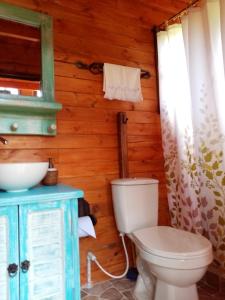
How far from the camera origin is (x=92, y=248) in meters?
1.87

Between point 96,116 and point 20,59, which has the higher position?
point 20,59

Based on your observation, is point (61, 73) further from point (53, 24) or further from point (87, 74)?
point (53, 24)

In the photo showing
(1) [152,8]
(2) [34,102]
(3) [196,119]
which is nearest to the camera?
(2) [34,102]

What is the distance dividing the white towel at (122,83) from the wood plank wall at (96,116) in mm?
Answer: 66

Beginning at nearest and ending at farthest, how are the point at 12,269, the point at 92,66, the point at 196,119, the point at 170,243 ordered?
the point at 12,269, the point at 170,243, the point at 196,119, the point at 92,66

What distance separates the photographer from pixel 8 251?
120cm

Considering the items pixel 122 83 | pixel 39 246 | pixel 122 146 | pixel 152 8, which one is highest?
pixel 152 8

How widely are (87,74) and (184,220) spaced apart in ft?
4.28

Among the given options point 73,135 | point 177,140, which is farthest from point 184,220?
point 73,135

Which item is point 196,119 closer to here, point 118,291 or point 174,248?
point 174,248

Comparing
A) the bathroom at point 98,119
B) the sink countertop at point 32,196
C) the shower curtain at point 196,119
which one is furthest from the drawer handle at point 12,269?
the shower curtain at point 196,119

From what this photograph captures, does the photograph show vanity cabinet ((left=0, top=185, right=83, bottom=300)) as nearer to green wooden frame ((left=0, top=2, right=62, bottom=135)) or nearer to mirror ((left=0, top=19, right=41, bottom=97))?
green wooden frame ((left=0, top=2, right=62, bottom=135))

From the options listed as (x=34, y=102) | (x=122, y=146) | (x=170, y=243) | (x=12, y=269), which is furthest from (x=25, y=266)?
(x=122, y=146)

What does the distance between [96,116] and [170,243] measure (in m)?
1.02
